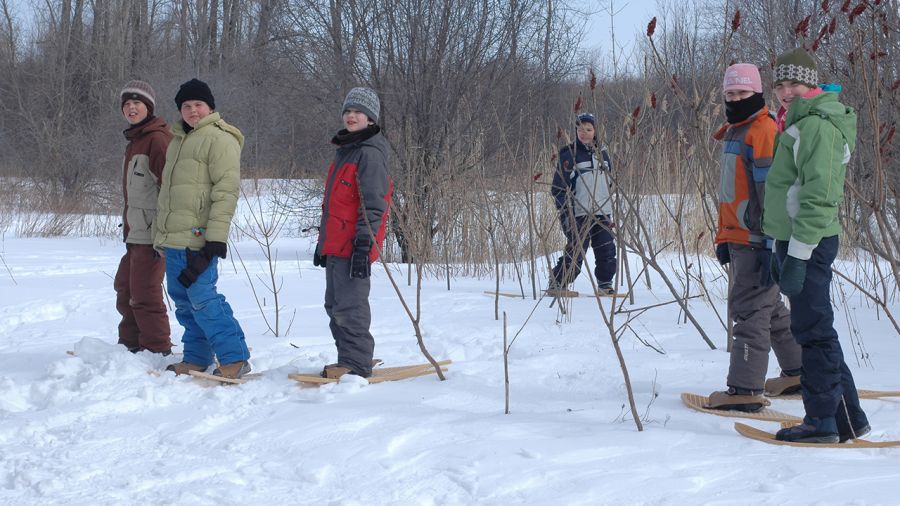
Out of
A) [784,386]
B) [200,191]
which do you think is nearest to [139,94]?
[200,191]

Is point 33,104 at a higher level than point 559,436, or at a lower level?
higher

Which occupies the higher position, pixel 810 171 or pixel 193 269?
pixel 810 171

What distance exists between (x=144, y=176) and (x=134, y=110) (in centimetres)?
37

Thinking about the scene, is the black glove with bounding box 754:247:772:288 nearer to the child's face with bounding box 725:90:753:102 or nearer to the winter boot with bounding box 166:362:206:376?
the child's face with bounding box 725:90:753:102

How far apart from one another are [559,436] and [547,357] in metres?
1.47

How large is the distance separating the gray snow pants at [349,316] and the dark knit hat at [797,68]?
6.74 ft

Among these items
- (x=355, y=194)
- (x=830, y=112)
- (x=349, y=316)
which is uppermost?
(x=830, y=112)

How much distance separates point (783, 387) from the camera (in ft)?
13.0

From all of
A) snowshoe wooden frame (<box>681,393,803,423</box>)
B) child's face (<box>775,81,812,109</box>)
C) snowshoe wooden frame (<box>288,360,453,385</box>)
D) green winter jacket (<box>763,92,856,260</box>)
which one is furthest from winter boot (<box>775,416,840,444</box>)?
snowshoe wooden frame (<box>288,360,453,385</box>)

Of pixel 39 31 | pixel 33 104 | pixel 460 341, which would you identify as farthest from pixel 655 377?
pixel 39 31

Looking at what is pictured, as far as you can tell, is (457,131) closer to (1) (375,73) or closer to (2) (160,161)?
(1) (375,73)

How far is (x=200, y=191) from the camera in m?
4.33

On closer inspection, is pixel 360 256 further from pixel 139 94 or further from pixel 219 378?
pixel 139 94

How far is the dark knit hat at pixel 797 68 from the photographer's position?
3283 millimetres
